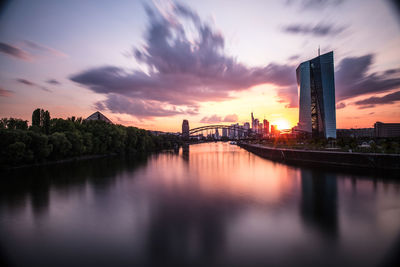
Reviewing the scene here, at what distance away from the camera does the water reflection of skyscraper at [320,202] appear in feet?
Answer: 28.9

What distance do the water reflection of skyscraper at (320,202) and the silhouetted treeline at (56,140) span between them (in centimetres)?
Answer: 2357

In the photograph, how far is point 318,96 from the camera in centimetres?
6625

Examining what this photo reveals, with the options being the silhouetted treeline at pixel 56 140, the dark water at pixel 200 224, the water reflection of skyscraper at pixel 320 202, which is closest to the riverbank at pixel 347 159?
the dark water at pixel 200 224

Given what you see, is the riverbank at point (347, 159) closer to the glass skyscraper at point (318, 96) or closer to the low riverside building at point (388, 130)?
the glass skyscraper at point (318, 96)

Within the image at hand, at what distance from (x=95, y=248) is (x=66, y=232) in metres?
2.12

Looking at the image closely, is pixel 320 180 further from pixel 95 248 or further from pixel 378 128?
pixel 378 128

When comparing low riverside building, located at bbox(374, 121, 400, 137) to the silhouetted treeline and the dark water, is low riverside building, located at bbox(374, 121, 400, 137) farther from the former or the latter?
the silhouetted treeline

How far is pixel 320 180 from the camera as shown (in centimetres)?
1752

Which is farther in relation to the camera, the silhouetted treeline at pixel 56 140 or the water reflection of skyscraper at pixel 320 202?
the silhouetted treeline at pixel 56 140

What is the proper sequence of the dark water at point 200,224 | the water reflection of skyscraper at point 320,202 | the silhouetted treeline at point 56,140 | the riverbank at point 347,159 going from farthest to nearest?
the riverbank at point 347,159 < the silhouetted treeline at point 56,140 < the water reflection of skyscraper at point 320,202 < the dark water at point 200,224

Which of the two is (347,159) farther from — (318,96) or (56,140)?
(318,96)

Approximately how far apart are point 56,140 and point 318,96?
68509 mm

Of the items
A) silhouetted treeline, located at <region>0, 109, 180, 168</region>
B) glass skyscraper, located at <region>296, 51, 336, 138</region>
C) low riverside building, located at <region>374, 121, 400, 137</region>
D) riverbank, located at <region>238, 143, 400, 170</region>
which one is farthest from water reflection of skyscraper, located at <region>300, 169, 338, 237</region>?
low riverside building, located at <region>374, 121, 400, 137</region>

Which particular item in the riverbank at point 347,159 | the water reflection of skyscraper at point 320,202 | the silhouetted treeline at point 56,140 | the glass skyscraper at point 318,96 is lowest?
the water reflection of skyscraper at point 320,202
